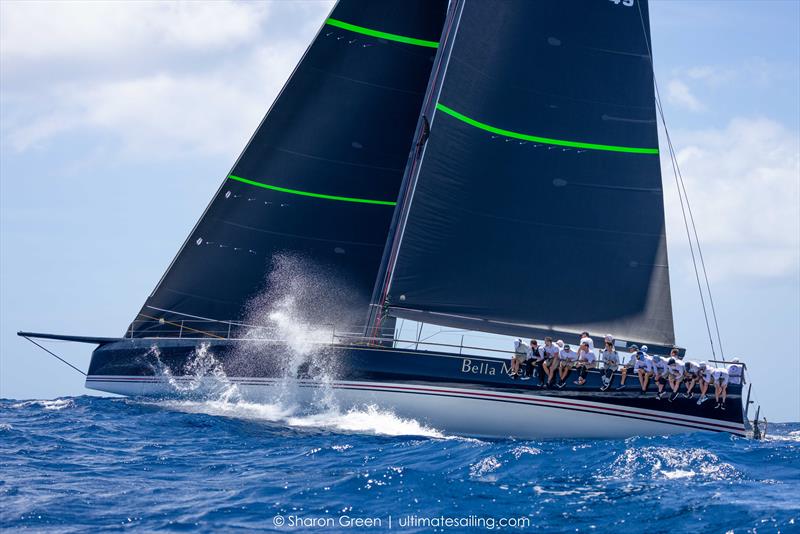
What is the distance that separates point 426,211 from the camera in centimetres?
1934

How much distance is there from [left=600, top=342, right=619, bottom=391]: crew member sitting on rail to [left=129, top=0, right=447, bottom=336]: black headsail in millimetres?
5615

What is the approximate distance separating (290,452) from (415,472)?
264cm

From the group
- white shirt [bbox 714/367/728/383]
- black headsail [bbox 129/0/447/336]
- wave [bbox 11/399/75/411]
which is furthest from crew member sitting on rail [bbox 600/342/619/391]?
wave [bbox 11/399/75/411]

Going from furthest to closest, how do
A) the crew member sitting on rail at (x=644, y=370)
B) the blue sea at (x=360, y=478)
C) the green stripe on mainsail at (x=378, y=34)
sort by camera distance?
1. the green stripe on mainsail at (x=378, y=34)
2. the crew member sitting on rail at (x=644, y=370)
3. the blue sea at (x=360, y=478)

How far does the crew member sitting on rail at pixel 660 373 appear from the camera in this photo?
1731 cm

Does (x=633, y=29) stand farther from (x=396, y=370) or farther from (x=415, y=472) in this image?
(x=415, y=472)

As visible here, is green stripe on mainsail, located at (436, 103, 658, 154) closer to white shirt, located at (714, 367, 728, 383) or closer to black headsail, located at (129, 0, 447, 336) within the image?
black headsail, located at (129, 0, 447, 336)

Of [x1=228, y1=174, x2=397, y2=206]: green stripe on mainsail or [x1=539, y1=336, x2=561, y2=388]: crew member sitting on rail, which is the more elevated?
[x1=228, y1=174, x2=397, y2=206]: green stripe on mainsail

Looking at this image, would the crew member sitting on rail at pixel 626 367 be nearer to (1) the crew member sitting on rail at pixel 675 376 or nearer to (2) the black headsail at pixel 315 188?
(1) the crew member sitting on rail at pixel 675 376

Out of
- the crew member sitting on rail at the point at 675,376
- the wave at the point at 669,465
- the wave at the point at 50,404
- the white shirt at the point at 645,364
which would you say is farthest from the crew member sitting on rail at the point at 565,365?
the wave at the point at 50,404

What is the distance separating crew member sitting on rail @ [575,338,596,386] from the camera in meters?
17.5

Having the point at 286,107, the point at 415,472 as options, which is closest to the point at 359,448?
the point at 415,472

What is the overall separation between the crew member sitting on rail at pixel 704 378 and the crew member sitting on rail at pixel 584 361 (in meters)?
2.00

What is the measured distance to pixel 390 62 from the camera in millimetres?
21141
